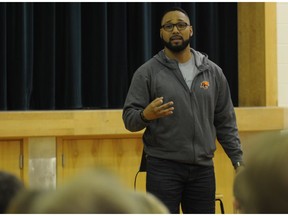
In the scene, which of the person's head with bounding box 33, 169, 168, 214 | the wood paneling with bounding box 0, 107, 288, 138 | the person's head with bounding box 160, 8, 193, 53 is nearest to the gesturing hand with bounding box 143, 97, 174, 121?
the person's head with bounding box 160, 8, 193, 53

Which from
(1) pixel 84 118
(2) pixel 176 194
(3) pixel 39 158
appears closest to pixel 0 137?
(3) pixel 39 158

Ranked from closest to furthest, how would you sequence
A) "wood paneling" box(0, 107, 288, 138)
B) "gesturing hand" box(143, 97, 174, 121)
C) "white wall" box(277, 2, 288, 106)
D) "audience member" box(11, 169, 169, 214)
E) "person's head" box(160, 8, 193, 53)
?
"audience member" box(11, 169, 169, 214)
"gesturing hand" box(143, 97, 174, 121)
"person's head" box(160, 8, 193, 53)
"wood paneling" box(0, 107, 288, 138)
"white wall" box(277, 2, 288, 106)

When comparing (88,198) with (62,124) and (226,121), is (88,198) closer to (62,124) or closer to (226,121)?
(226,121)

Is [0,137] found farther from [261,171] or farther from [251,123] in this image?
[261,171]

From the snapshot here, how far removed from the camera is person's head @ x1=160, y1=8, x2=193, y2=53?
2.53m

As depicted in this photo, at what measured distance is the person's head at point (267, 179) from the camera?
27.4 inches

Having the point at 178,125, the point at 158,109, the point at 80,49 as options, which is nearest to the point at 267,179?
the point at 158,109

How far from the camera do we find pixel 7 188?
860 millimetres

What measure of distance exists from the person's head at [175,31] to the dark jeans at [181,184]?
52cm

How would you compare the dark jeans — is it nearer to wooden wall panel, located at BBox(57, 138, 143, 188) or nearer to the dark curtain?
wooden wall panel, located at BBox(57, 138, 143, 188)

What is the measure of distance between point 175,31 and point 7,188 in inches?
70.3

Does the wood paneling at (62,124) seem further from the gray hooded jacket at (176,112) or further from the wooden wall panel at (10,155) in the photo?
the gray hooded jacket at (176,112)

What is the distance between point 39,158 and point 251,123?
1.42m

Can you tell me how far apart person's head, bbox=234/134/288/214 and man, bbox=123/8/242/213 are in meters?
Answer: 1.62
